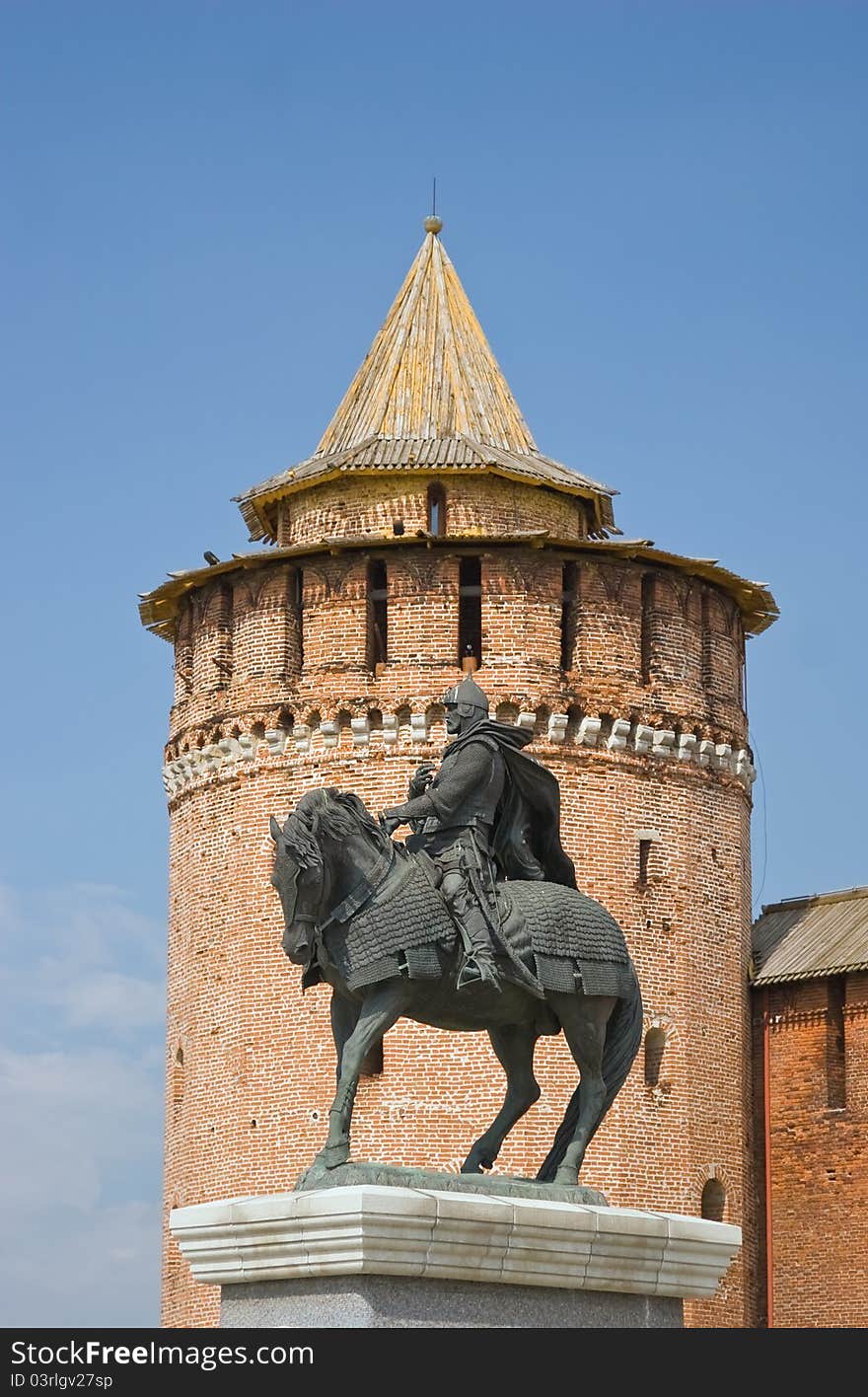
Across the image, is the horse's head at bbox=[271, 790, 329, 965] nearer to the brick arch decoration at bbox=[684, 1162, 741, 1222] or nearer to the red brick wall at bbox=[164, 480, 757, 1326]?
the red brick wall at bbox=[164, 480, 757, 1326]

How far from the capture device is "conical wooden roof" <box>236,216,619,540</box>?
34969 mm

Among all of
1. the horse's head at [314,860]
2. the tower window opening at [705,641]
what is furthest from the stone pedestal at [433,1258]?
the tower window opening at [705,641]

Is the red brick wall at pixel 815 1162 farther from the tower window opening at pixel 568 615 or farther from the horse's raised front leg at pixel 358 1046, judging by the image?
the horse's raised front leg at pixel 358 1046

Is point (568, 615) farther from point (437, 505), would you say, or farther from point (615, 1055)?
point (615, 1055)

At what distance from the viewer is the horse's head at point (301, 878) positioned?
1451cm

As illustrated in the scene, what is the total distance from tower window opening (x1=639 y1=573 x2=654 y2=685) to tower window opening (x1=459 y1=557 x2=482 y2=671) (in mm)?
2223

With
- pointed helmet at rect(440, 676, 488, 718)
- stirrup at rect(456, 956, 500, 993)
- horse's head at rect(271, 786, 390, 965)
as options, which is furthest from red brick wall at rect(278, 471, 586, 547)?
stirrup at rect(456, 956, 500, 993)

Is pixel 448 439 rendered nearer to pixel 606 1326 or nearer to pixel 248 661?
pixel 248 661

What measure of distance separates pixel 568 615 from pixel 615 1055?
60.0ft

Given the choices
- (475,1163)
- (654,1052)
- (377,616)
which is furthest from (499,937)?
(377,616)

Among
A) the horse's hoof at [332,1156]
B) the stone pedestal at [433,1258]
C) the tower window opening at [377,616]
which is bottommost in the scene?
the stone pedestal at [433,1258]

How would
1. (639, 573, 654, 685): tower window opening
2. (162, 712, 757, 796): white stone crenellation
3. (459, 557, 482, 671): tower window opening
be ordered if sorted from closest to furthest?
(162, 712, 757, 796): white stone crenellation < (459, 557, 482, 671): tower window opening < (639, 573, 654, 685): tower window opening

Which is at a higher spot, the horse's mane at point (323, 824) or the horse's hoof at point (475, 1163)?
→ the horse's mane at point (323, 824)

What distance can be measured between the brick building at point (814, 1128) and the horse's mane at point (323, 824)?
64.3 feet
